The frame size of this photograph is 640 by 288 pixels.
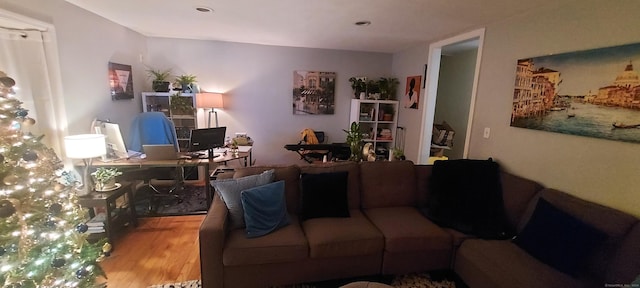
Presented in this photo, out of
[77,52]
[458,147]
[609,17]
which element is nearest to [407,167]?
[609,17]

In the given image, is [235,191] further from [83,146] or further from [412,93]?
[412,93]

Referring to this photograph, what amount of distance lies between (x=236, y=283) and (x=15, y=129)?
1.60 m

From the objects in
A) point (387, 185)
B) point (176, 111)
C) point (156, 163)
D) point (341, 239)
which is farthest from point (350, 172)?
point (176, 111)

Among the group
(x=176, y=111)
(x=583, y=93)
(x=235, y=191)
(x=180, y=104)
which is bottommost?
(x=235, y=191)

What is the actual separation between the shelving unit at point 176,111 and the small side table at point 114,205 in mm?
1484

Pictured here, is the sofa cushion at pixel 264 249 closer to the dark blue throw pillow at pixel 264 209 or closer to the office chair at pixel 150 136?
the dark blue throw pillow at pixel 264 209

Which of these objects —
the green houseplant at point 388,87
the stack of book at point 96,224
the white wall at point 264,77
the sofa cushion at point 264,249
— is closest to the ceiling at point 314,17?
the white wall at point 264,77

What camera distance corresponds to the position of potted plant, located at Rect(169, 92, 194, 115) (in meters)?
4.13

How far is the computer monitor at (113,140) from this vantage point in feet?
9.23

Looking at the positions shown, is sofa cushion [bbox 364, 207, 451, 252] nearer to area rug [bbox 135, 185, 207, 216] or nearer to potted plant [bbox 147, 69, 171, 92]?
area rug [bbox 135, 185, 207, 216]

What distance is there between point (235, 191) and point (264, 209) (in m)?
0.30

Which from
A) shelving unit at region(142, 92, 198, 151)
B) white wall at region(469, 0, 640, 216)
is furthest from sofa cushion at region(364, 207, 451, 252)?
shelving unit at region(142, 92, 198, 151)

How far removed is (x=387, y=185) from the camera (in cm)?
264

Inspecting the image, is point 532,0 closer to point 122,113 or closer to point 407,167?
point 407,167
